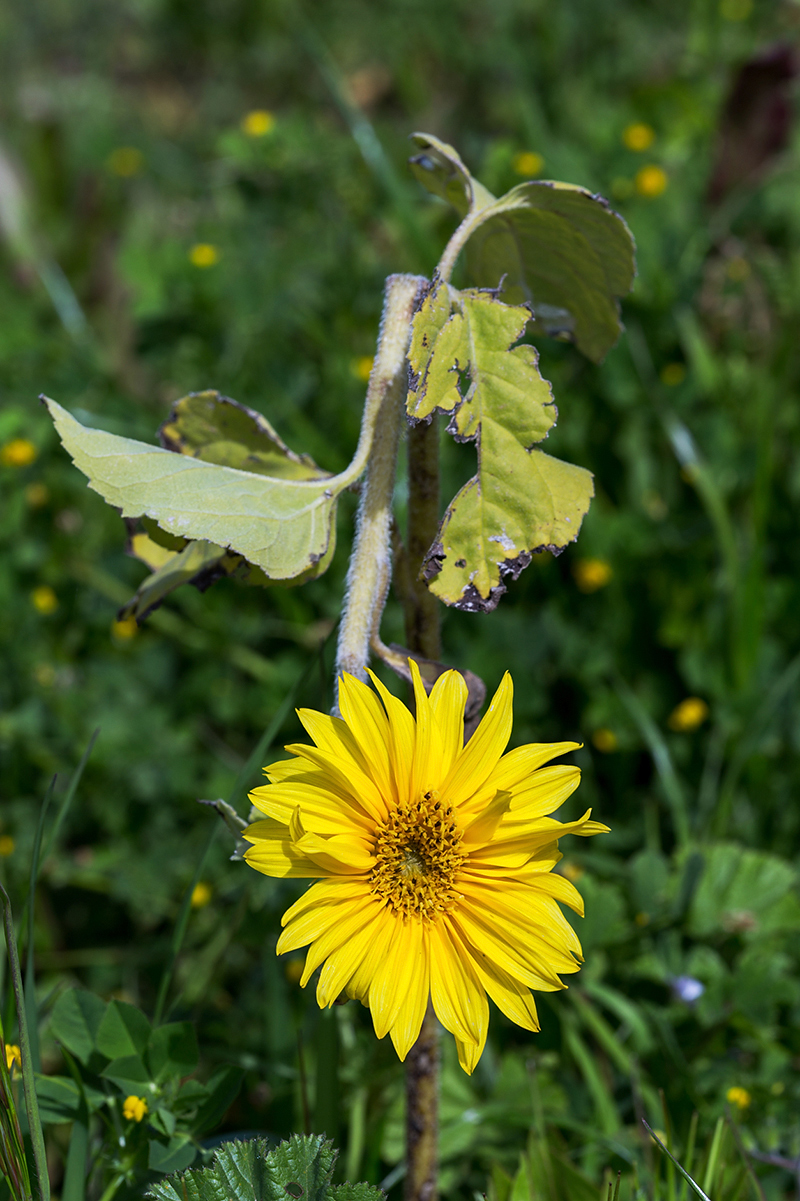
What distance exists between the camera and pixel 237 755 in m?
2.40

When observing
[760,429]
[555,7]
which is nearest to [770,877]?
[760,429]

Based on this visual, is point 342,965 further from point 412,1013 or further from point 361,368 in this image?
point 361,368

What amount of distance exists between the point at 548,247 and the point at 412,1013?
2.98 ft

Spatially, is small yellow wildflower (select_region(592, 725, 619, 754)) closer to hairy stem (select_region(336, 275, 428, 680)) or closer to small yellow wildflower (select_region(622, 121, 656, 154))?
hairy stem (select_region(336, 275, 428, 680))

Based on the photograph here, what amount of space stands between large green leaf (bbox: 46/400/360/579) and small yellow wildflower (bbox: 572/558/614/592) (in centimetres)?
146

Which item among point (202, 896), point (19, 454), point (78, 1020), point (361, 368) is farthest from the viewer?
point (361, 368)

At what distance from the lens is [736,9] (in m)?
4.25

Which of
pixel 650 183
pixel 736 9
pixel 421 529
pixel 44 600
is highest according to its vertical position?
pixel 736 9

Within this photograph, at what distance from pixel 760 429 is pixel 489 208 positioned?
1.35 meters

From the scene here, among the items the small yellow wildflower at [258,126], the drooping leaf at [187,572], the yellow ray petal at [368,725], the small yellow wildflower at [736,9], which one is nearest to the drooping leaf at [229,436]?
the drooping leaf at [187,572]

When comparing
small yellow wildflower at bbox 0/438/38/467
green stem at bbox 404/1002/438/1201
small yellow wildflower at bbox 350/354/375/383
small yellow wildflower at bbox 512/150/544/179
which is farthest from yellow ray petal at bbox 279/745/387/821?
small yellow wildflower at bbox 512/150/544/179

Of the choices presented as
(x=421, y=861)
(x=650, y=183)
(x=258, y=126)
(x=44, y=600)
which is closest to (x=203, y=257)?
(x=258, y=126)

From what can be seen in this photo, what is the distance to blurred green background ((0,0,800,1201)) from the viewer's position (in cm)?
166

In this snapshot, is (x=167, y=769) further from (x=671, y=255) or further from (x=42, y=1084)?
(x=671, y=255)
